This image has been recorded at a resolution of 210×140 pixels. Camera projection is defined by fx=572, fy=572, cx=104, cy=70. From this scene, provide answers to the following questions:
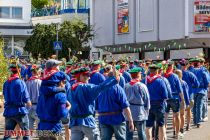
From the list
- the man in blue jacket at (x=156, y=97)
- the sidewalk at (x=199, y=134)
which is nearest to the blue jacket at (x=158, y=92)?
the man in blue jacket at (x=156, y=97)

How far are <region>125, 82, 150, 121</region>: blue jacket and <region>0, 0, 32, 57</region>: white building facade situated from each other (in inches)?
2354

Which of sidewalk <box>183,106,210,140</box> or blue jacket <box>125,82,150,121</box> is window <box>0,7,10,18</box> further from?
blue jacket <box>125,82,150,121</box>

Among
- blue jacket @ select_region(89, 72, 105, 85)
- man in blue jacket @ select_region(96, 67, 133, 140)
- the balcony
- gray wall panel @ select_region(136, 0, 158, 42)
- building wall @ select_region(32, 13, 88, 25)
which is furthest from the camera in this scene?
the balcony

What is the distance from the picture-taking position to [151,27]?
49.5 m

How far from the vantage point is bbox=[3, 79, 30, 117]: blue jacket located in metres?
12.0

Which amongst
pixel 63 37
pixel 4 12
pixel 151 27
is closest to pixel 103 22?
pixel 63 37

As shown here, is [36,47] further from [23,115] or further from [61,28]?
[23,115]

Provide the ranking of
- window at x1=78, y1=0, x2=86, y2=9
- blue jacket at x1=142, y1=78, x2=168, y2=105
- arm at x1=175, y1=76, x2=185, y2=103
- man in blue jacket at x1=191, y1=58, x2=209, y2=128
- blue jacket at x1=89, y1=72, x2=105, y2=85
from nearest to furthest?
blue jacket at x1=142, y1=78, x2=168, y2=105 → arm at x1=175, y1=76, x2=185, y2=103 → blue jacket at x1=89, y1=72, x2=105, y2=85 → man in blue jacket at x1=191, y1=58, x2=209, y2=128 → window at x1=78, y1=0, x2=86, y2=9

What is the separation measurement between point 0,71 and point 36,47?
31.2 metres

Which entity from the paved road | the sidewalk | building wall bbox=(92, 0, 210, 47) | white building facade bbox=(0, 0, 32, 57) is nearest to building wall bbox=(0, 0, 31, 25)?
white building facade bbox=(0, 0, 32, 57)

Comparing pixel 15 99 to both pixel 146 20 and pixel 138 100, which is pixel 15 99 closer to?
pixel 138 100

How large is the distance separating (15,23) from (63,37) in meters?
20.6

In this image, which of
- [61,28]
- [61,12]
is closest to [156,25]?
[61,28]

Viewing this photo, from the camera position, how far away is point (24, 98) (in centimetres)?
1209
